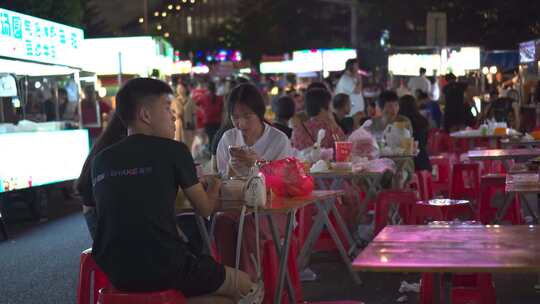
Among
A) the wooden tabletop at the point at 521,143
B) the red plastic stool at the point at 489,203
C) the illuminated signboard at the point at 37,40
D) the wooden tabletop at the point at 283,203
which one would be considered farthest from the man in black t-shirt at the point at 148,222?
the illuminated signboard at the point at 37,40

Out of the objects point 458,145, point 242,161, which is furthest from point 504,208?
point 458,145

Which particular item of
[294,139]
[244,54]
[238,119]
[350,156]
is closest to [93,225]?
[238,119]

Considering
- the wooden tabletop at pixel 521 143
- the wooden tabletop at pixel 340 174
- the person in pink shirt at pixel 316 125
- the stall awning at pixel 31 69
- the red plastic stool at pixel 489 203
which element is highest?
the stall awning at pixel 31 69

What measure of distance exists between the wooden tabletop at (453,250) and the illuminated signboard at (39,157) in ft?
27.1

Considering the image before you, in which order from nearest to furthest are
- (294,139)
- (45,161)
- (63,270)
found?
(63,270) < (294,139) < (45,161)

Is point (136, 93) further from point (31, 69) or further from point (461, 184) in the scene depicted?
point (31, 69)

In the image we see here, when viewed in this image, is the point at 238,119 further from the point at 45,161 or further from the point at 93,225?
the point at 45,161

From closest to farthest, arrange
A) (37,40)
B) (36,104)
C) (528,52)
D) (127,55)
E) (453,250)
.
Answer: (453,250)
(37,40)
(36,104)
(528,52)
(127,55)

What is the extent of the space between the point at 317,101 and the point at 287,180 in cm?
369

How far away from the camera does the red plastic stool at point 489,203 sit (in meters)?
8.69

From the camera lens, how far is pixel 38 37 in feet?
41.0

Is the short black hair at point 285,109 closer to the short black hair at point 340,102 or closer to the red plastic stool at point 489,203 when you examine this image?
the short black hair at point 340,102

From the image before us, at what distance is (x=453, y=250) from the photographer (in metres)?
3.12

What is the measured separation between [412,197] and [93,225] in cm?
365
